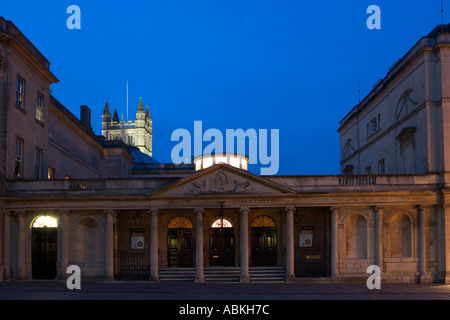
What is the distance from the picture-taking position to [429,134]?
113 ft

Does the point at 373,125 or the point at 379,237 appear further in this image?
the point at 373,125

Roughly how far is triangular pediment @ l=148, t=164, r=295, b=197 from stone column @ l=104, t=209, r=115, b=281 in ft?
8.50

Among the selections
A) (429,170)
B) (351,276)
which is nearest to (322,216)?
(351,276)

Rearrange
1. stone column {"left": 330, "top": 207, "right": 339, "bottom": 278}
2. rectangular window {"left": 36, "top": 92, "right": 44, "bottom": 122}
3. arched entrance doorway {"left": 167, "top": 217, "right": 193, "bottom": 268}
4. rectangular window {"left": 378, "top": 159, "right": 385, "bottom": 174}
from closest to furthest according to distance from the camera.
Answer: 1. stone column {"left": 330, "top": 207, "right": 339, "bottom": 278}
2. arched entrance doorway {"left": 167, "top": 217, "right": 193, "bottom": 268}
3. rectangular window {"left": 36, "top": 92, "right": 44, "bottom": 122}
4. rectangular window {"left": 378, "top": 159, "right": 385, "bottom": 174}

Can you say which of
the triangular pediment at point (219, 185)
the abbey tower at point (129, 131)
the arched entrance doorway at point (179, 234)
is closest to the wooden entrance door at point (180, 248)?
the arched entrance doorway at point (179, 234)

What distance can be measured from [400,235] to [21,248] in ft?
67.1

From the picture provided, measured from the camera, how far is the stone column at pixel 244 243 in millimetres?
33275

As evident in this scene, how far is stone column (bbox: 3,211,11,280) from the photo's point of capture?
109 ft

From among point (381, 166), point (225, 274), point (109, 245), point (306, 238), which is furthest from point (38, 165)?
point (381, 166)

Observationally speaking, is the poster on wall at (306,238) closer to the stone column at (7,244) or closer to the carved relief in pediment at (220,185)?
the carved relief in pediment at (220,185)

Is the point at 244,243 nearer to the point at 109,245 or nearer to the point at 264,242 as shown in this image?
the point at 264,242

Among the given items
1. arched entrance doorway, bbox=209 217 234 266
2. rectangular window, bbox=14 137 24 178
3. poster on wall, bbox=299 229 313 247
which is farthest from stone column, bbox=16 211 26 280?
poster on wall, bbox=299 229 313 247

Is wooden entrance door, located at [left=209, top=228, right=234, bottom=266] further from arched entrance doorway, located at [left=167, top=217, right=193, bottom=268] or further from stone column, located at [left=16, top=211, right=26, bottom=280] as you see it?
stone column, located at [left=16, top=211, right=26, bottom=280]

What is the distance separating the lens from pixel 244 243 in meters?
33.7
